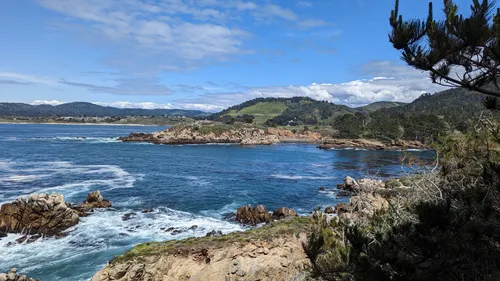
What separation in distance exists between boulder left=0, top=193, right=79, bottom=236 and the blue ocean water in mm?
1102

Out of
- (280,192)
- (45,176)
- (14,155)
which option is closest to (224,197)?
(280,192)

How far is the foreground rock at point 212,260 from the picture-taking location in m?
12.8

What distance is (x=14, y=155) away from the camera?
61.0 m

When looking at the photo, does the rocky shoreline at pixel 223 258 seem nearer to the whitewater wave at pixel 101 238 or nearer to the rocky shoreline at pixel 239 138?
the whitewater wave at pixel 101 238

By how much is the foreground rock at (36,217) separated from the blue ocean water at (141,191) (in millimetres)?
1033

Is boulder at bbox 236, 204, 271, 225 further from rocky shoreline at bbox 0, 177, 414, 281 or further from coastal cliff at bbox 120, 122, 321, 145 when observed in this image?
coastal cliff at bbox 120, 122, 321, 145

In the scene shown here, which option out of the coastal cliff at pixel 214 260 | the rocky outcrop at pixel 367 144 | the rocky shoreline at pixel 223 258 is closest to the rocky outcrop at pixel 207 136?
the rocky outcrop at pixel 367 144

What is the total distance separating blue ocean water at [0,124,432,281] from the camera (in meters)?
19.3

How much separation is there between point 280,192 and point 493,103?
29742mm

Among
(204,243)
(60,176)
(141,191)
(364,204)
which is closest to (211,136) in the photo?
(60,176)

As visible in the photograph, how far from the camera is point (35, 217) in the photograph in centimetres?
2259

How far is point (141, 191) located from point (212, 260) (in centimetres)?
2412

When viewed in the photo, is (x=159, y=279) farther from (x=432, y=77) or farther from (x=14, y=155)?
(x=14, y=155)

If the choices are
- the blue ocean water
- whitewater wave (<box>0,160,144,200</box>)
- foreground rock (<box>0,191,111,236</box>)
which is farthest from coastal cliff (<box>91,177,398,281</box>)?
whitewater wave (<box>0,160,144,200</box>)
